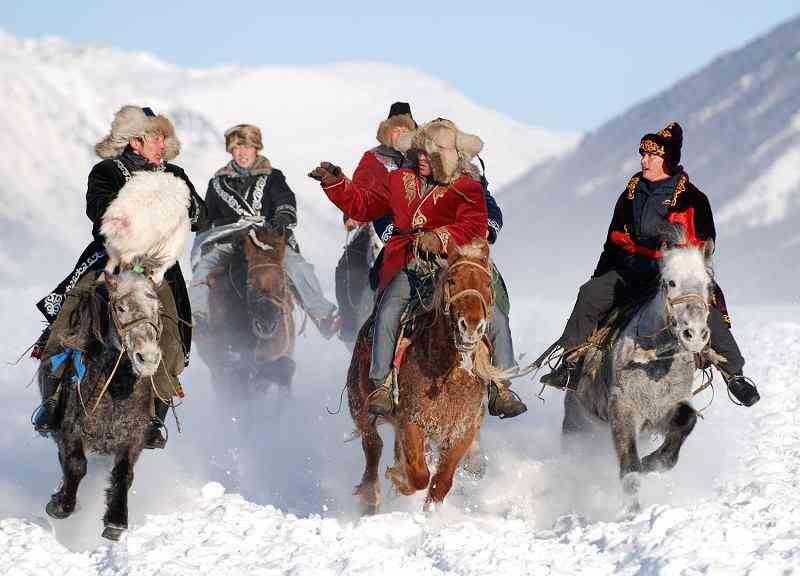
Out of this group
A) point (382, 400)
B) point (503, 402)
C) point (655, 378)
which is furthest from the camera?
point (655, 378)

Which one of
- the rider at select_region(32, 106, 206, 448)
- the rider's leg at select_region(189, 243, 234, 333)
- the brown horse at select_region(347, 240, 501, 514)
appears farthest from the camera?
the rider's leg at select_region(189, 243, 234, 333)

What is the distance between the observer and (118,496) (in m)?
Result: 9.51

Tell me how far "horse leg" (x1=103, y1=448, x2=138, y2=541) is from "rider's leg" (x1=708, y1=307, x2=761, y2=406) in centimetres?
431

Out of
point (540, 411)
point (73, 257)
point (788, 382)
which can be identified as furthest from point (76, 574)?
point (73, 257)

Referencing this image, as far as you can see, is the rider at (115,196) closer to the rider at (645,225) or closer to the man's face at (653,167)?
the rider at (645,225)

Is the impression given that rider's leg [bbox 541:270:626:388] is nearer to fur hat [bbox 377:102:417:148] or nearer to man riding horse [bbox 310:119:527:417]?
man riding horse [bbox 310:119:527:417]

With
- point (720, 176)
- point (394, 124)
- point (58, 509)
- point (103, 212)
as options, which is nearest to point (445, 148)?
point (103, 212)

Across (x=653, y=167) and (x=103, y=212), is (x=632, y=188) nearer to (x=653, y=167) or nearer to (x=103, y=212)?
(x=653, y=167)

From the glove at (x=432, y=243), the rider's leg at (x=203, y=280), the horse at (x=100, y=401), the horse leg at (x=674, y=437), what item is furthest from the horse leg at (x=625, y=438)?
the rider's leg at (x=203, y=280)

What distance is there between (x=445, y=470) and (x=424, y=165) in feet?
7.35

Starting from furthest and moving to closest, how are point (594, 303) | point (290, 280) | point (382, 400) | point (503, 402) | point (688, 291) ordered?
point (290, 280) → point (594, 303) → point (503, 402) → point (382, 400) → point (688, 291)

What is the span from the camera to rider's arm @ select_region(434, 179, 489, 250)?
10.0m

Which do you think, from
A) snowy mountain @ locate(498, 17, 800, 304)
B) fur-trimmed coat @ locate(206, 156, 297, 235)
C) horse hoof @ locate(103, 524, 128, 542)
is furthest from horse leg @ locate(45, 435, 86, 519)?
snowy mountain @ locate(498, 17, 800, 304)

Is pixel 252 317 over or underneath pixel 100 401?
over
